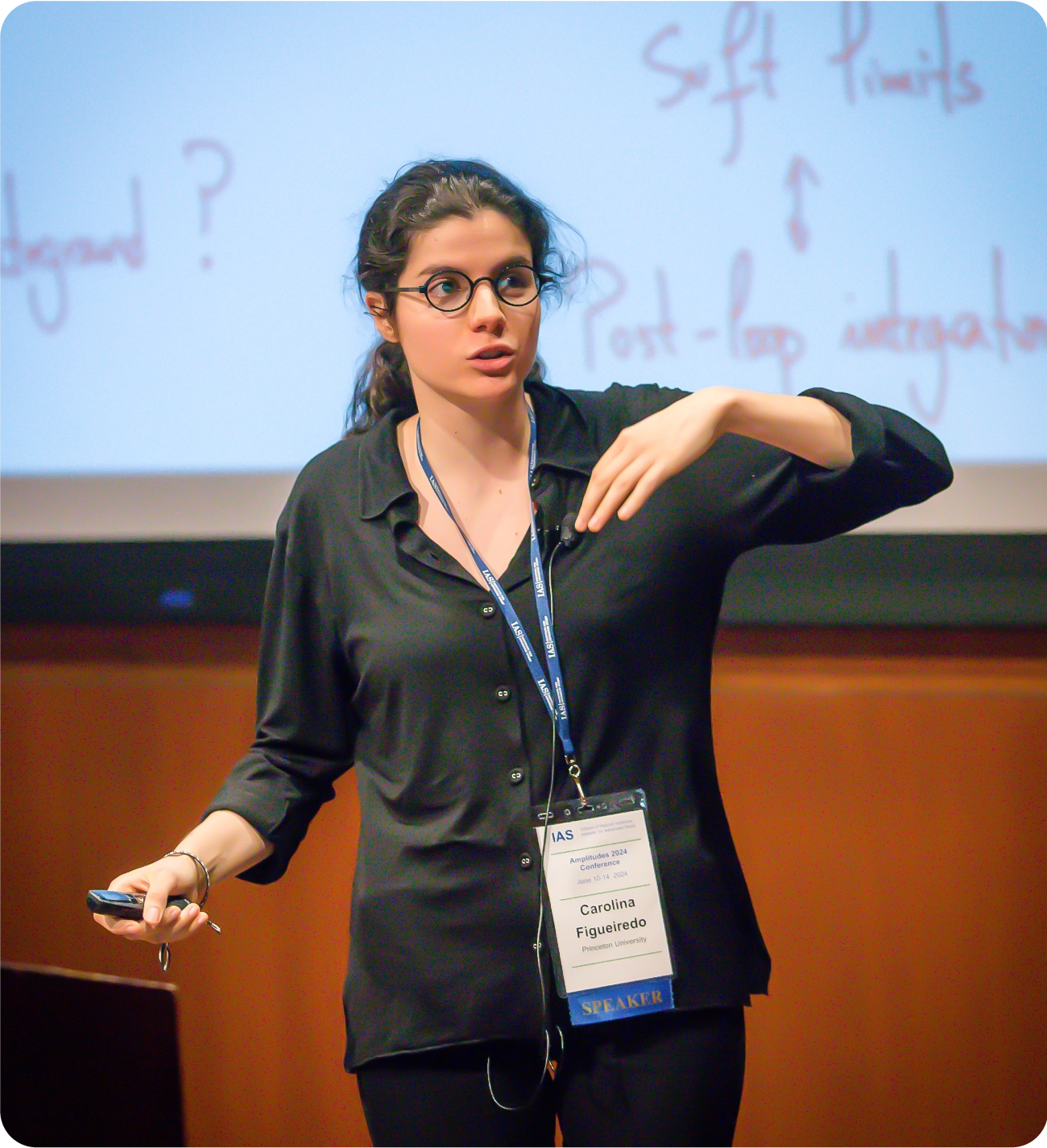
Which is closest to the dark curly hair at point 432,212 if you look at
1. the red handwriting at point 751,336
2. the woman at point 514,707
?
the woman at point 514,707

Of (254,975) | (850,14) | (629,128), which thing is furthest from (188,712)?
(850,14)

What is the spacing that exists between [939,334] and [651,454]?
3.32 ft

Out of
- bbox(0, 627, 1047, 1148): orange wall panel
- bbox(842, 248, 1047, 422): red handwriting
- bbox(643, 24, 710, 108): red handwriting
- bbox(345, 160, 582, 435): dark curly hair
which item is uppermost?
bbox(643, 24, 710, 108): red handwriting

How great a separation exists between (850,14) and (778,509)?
1051 millimetres

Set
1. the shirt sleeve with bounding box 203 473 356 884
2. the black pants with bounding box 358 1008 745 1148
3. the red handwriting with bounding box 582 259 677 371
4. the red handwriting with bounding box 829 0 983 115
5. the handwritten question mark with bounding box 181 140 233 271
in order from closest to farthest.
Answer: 1. the black pants with bounding box 358 1008 745 1148
2. the shirt sleeve with bounding box 203 473 356 884
3. the red handwriting with bounding box 829 0 983 115
4. the red handwriting with bounding box 582 259 677 371
5. the handwritten question mark with bounding box 181 140 233 271

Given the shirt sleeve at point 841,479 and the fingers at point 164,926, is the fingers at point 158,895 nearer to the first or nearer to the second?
the fingers at point 164,926

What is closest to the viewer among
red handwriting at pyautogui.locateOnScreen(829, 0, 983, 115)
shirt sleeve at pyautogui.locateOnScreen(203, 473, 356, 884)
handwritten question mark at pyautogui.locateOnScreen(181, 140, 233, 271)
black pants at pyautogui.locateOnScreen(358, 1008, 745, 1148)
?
black pants at pyautogui.locateOnScreen(358, 1008, 745, 1148)

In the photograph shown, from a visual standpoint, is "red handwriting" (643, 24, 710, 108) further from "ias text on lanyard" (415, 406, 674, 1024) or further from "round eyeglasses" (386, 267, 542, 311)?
"ias text on lanyard" (415, 406, 674, 1024)

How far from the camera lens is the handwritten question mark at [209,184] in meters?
2.02

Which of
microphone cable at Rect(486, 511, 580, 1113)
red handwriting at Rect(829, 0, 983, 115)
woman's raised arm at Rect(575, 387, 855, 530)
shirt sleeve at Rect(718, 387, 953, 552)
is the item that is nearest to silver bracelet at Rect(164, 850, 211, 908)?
microphone cable at Rect(486, 511, 580, 1113)

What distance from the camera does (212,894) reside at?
2.25m

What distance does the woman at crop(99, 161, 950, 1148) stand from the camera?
3.49ft

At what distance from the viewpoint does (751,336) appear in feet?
6.09

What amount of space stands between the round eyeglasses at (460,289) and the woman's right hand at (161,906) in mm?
542
